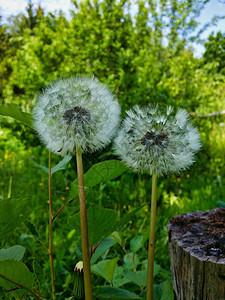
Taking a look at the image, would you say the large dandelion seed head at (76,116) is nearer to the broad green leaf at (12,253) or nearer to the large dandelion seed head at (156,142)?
the large dandelion seed head at (156,142)

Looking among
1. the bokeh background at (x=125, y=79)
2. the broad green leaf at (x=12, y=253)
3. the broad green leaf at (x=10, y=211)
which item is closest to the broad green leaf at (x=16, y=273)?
the broad green leaf at (x=10, y=211)

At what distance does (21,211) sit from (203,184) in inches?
127

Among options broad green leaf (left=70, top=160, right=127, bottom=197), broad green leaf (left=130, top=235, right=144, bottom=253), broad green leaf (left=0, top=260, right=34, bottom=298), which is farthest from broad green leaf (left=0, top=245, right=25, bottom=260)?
broad green leaf (left=130, top=235, right=144, bottom=253)

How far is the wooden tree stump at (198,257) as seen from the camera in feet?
3.67

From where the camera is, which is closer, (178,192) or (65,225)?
(65,225)

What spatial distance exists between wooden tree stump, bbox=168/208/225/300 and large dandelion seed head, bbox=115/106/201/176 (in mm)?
388

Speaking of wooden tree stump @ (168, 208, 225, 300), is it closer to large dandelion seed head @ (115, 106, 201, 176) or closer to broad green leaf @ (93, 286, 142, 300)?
broad green leaf @ (93, 286, 142, 300)

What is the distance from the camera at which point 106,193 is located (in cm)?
327

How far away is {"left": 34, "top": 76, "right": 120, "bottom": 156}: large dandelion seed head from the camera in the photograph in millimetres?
887

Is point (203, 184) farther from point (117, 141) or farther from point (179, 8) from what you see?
point (117, 141)

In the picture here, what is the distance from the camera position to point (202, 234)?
135 centimetres

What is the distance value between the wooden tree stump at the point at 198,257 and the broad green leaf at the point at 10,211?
2.23ft

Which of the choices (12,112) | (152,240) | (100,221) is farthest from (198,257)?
(12,112)

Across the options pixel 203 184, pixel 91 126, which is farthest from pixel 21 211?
pixel 203 184
